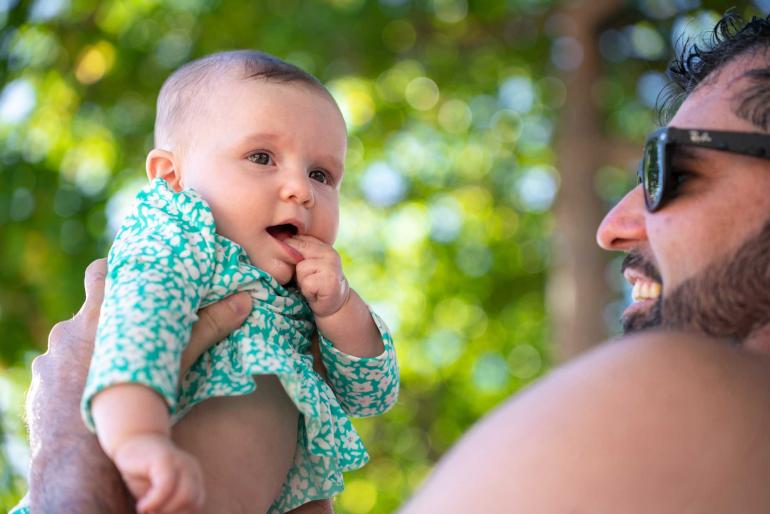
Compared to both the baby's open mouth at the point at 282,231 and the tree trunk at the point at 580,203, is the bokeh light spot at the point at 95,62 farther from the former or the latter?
the baby's open mouth at the point at 282,231

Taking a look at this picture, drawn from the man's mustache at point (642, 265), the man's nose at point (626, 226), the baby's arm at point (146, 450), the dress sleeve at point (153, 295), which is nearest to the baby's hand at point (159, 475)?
the baby's arm at point (146, 450)

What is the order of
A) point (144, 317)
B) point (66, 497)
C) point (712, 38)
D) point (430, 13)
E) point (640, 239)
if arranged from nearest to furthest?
point (144, 317), point (66, 497), point (640, 239), point (712, 38), point (430, 13)

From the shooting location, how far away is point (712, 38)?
285cm

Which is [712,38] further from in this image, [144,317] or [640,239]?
[144,317]

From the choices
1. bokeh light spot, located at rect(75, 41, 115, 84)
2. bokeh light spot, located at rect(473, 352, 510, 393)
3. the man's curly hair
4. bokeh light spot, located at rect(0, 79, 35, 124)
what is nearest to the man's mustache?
the man's curly hair

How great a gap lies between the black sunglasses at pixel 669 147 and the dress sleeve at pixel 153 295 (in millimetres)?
959

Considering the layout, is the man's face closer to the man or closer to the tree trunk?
the man

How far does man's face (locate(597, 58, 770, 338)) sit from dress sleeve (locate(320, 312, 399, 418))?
54cm

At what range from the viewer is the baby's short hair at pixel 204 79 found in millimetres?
2205

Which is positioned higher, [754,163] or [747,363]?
[754,163]

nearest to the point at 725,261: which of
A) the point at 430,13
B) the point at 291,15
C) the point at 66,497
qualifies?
the point at 66,497

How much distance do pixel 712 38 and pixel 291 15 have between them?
23.3 feet

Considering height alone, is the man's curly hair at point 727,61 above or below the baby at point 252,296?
above

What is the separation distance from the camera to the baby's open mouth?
2096mm
